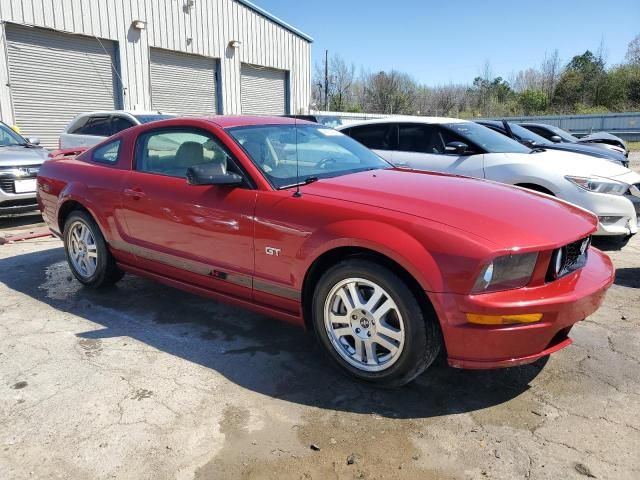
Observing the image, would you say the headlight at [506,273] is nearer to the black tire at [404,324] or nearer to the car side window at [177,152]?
the black tire at [404,324]

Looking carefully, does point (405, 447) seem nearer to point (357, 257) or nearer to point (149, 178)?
point (357, 257)

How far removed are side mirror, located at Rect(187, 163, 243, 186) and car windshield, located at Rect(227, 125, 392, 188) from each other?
0.21 meters

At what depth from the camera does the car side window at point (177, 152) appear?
12.0ft

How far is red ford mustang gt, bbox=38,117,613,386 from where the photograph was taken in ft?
8.46

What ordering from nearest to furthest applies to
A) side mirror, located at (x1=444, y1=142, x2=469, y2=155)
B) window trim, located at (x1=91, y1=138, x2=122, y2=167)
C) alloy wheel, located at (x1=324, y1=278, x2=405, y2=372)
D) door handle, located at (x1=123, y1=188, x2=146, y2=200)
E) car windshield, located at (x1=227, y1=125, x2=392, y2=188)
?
1. alloy wheel, located at (x1=324, y1=278, x2=405, y2=372)
2. car windshield, located at (x1=227, y1=125, x2=392, y2=188)
3. door handle, located at (x1=123, y1=188, x2=146, y2=200)
4. window trim, located at (x1=91, y1=138, x2=122, y2=167)
5. side mirror, located at (x1=444, y1=142, x2=469, y2=155)

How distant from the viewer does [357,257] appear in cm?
289

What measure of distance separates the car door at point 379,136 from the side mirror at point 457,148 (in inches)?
32.0

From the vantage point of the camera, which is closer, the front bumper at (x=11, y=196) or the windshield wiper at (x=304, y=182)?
the windshield wiper at (x=304, y=182)

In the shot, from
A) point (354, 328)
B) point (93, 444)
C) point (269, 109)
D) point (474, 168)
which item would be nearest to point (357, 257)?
point (354, 328)

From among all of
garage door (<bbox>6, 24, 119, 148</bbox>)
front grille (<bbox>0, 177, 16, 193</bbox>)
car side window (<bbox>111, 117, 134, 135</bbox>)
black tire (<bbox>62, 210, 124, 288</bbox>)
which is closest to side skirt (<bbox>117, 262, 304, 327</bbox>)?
black tire (<bbox>62, 210, 124, 288</bbox>)

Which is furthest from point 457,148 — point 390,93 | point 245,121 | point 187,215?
point 390,93

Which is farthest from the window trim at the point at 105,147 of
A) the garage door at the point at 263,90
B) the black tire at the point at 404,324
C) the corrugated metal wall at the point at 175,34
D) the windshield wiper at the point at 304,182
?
the garage door at the point at 263,90

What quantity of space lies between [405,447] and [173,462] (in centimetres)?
108

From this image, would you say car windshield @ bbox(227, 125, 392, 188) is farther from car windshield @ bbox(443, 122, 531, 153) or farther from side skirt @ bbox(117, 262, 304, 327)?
car windshield @ bbox(443, 122, 531, 153)
